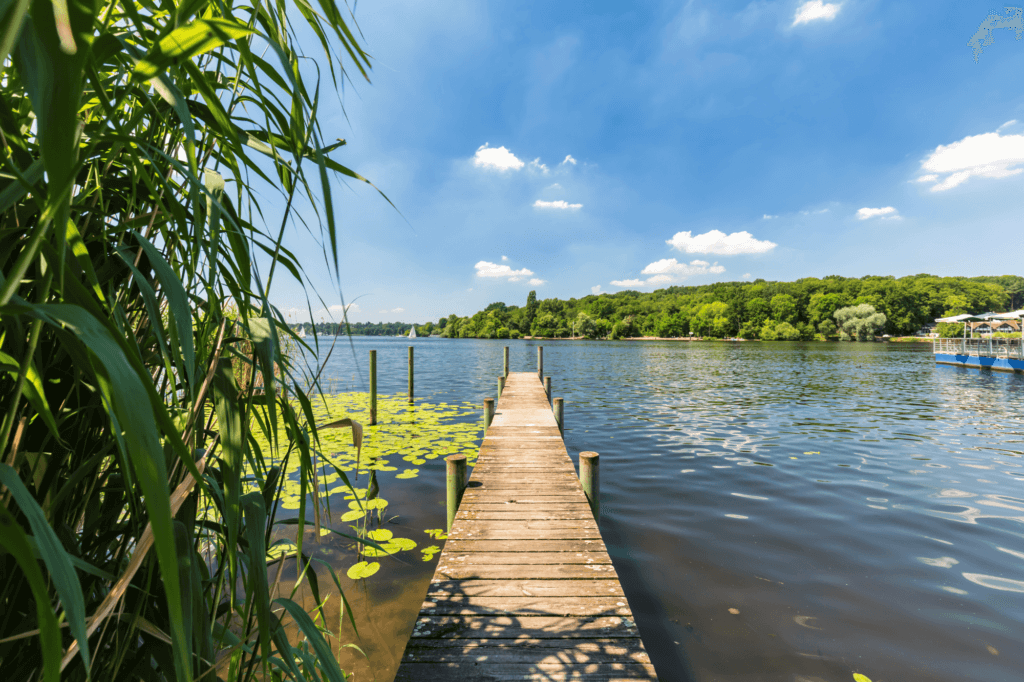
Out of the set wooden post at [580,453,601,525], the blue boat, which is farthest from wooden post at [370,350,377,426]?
the blue boat

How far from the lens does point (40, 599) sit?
0.31 metres

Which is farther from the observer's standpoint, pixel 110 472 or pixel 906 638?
pixel 906 638

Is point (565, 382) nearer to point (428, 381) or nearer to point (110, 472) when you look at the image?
point (428, 381)

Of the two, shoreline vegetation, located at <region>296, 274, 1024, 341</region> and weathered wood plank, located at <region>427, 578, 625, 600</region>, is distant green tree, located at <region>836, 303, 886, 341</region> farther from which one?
weathered wood plank, located at <region>427, 578, 625, 600</region>

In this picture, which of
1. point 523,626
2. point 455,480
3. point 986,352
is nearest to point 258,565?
point 523,626

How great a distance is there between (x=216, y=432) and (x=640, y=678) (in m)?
2.01

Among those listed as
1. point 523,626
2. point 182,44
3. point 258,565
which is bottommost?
point 523,626

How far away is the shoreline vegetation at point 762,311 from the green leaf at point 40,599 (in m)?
67.7

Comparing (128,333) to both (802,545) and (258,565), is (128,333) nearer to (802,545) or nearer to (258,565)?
(258,565)

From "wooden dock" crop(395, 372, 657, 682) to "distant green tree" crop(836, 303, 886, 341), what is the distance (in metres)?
66.4

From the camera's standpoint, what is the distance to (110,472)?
84 cm

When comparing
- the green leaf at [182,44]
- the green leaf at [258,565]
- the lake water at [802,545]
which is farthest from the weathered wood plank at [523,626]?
the green leaf at [182,44]

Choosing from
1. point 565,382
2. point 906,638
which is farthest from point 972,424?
point 565,382

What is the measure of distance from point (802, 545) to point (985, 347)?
30.4m
